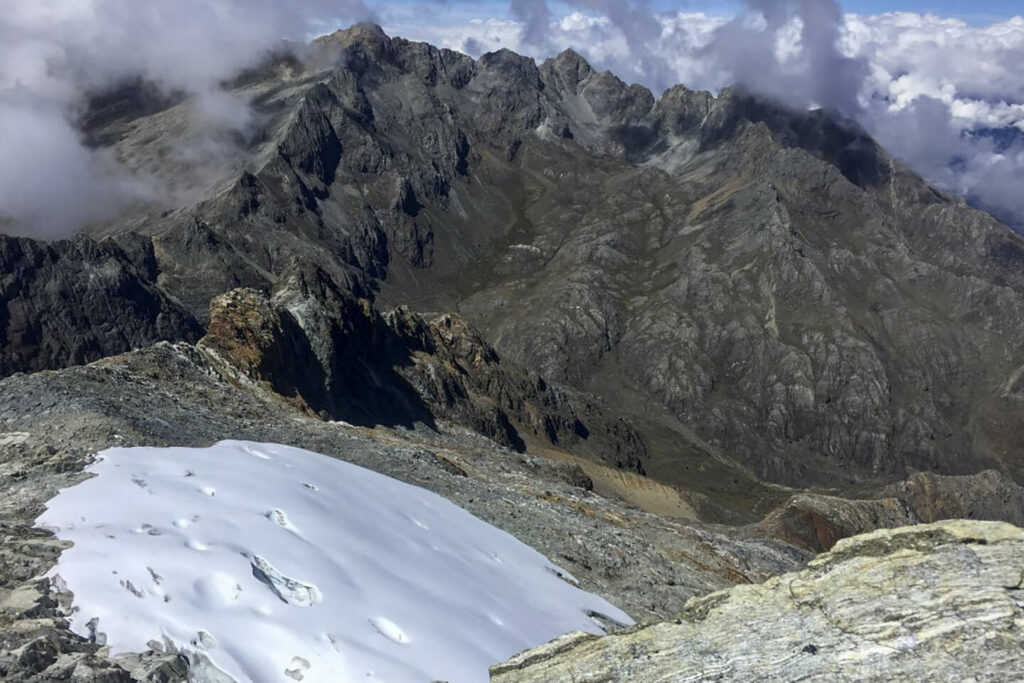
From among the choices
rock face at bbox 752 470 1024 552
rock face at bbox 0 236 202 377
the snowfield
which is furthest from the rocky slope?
rock face at bbox 0 236 202 377

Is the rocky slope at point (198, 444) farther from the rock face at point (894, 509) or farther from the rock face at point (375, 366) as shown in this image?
the rock face at point (894, 509)

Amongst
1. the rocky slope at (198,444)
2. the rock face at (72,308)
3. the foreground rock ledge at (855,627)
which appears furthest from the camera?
the rock face at (72,308)

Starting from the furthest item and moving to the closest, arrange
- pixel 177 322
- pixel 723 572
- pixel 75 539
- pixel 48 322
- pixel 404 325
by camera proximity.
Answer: pixel 177 322, pixel 48 322, pixel 404 325, pixel 723 572, pixel 75 539

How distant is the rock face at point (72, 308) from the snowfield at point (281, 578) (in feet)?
416

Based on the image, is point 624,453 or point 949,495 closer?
point 949,495

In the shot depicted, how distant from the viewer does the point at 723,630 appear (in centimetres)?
1574

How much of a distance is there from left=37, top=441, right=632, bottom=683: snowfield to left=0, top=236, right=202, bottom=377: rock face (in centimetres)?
12668

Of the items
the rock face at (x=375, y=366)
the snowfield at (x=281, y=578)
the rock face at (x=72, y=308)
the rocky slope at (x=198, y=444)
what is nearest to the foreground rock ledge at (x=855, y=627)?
the snowfield at (x=281, y=578)

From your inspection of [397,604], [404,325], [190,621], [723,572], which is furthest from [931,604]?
[404,325]

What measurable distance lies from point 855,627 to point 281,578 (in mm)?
10825

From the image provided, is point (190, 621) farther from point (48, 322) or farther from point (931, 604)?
point (48, 322)

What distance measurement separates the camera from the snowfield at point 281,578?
603 inches

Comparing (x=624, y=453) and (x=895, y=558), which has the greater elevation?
(x=895, y=558)

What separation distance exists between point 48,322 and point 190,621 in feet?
475
